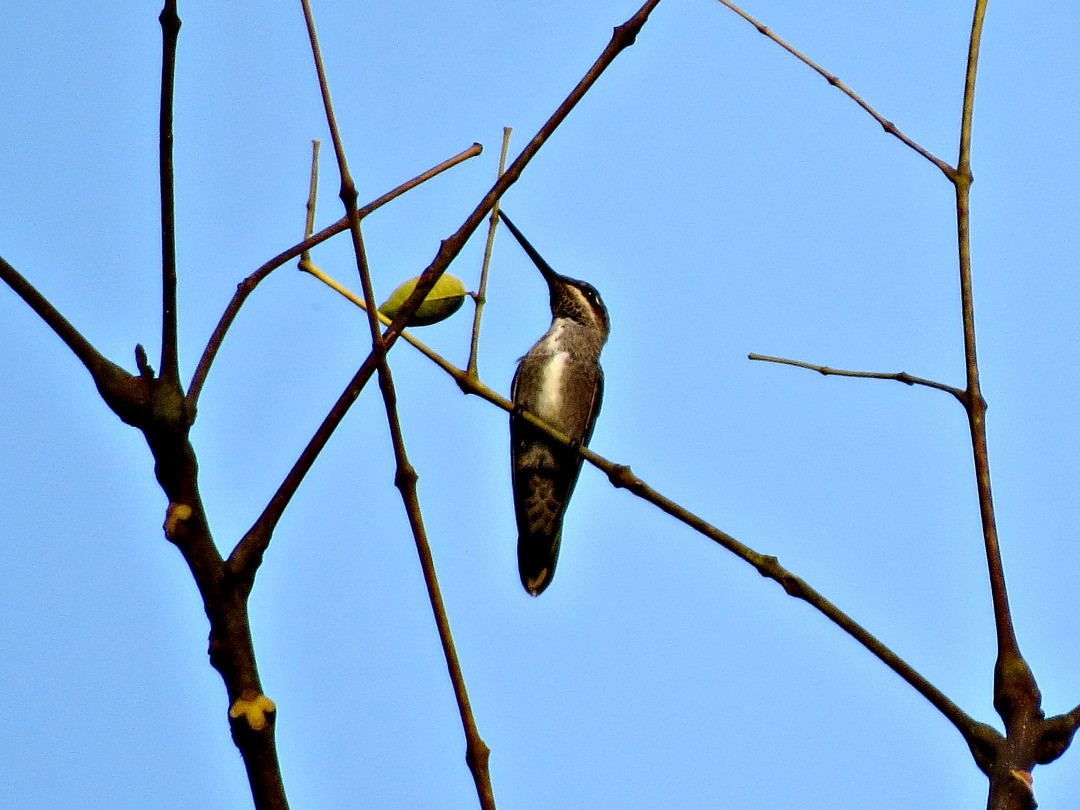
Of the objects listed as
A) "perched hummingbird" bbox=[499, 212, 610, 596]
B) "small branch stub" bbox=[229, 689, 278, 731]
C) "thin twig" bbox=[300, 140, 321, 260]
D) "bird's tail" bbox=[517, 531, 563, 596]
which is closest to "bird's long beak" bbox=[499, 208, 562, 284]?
"perched hummingbird" bbox=[499, 212, 610, 596]

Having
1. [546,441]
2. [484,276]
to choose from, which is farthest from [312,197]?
[546,441]

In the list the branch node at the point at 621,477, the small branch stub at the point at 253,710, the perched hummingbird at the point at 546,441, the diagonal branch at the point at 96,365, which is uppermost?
the perched hummingbird at the point at 546,441

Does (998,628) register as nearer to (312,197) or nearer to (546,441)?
(312,197)

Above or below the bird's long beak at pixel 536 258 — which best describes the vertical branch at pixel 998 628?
below

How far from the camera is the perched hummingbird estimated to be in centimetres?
687

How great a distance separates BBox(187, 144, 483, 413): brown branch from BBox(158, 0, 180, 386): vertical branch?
0.19ft

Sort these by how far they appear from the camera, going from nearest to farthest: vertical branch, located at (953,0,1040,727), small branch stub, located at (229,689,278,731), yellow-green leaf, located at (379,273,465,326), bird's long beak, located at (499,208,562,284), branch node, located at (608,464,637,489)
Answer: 1. small branch stub, located at (229,689,278,731)
2. vertical branch, located at (953,0,1040,727)
3. branch node, located at (608,464,637,489)
4. yellow-green leaf, located at (379,273,465,326)
5. bird's long beak, located at (499,208,562,284)

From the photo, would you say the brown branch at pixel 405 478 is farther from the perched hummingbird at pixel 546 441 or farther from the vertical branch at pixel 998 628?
the perched hummingbird at pixel 546 441

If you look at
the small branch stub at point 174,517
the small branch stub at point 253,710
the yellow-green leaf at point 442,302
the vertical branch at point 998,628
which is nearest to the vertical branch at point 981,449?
the vertical branch at point 998,628

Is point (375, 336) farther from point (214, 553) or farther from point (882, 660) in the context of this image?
point (882, 660)

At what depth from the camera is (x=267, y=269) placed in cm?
191

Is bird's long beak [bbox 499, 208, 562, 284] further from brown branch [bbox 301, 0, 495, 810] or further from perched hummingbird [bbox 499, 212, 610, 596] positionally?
brown branch [bbox 301, 0, 495, 810]

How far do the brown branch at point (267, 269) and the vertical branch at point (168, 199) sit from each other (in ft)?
0.19

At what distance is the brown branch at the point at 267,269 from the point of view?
1599mm
